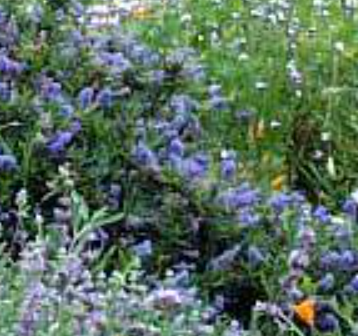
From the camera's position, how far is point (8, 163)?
3.59m

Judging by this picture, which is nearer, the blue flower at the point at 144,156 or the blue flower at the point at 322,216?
the blue flower at the point at 144,156

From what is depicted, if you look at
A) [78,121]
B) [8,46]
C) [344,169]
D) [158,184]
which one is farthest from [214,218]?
[344,169]

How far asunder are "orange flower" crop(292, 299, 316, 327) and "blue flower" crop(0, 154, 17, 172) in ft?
2.56

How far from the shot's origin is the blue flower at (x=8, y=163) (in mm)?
3578

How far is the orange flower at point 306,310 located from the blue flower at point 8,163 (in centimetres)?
78

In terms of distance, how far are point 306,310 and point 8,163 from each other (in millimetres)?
826

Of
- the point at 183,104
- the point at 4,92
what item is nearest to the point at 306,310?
the point at 183,104

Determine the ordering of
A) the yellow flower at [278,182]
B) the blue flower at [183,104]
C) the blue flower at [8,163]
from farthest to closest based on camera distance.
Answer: the yellow flower at [278,182] → the blue flower at [183,104] → the blue flower at [8,163]

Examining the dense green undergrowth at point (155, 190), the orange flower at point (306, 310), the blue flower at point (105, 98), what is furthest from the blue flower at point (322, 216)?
the blue flower at point (105, 98)

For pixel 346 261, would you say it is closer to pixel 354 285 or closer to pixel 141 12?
pixel 354 285

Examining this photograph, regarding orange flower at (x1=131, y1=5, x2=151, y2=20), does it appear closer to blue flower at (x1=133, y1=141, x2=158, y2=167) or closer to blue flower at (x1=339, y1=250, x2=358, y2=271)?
blue flower at (x1=133, y1=141, x2=158, y2=167)

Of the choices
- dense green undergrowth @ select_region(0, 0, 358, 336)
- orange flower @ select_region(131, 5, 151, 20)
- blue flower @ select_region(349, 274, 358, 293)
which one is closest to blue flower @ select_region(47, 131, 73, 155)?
dense green undergrowth @ select_region(0, 0, 358, 336)

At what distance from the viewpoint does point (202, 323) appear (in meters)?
3.39

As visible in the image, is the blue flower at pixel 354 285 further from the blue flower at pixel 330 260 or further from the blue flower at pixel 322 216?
the blue flower at pixel 322 216
